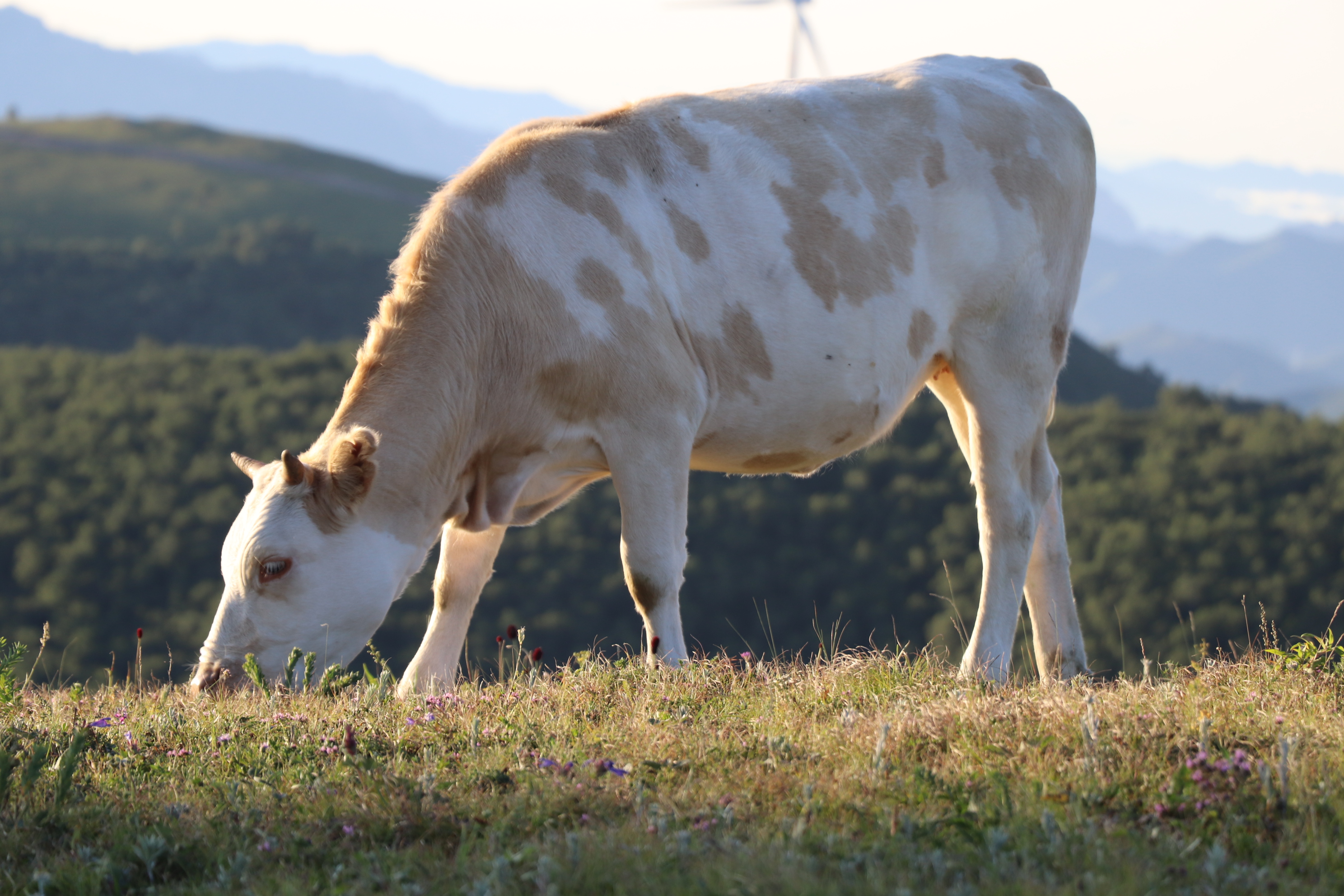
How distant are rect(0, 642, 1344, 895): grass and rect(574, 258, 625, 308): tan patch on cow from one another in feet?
5.16

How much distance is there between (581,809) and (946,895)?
115cm

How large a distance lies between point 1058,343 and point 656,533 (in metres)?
2.54

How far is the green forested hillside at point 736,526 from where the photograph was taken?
55719mm

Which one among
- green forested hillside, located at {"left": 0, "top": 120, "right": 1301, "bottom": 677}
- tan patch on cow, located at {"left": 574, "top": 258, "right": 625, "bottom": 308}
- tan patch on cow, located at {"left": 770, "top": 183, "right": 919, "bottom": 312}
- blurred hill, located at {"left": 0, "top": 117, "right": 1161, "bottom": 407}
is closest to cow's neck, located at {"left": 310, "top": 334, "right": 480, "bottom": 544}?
tan patch on cow, located at {"left": 574, "top": 258, "right": 625, "bottom": 308}

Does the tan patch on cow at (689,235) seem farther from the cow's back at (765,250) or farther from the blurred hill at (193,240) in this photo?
the blurred hill at (193,240)

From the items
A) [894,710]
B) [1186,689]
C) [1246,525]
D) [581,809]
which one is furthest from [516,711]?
[1246,525]

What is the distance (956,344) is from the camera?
20.4 feet

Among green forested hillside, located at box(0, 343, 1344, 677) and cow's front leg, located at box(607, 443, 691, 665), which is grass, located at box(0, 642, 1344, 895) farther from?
green forested hillside, located at box(0, 343, 1344, 677)

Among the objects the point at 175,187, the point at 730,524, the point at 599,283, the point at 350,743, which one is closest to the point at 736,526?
the point at 730,524

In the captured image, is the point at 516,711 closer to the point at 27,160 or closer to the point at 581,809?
the point at 581,809

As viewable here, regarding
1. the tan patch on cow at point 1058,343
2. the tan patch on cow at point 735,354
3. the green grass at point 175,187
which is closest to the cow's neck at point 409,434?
the tan patch on cow at point 735,354

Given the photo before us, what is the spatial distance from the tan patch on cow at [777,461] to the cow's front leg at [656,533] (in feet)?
1.96

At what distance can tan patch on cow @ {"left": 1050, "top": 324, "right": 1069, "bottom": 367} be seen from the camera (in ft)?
20.9

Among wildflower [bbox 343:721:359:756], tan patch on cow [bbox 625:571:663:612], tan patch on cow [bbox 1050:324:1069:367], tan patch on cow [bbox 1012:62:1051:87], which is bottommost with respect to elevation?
tan patch on cow [bbox 625:571:663:612]
